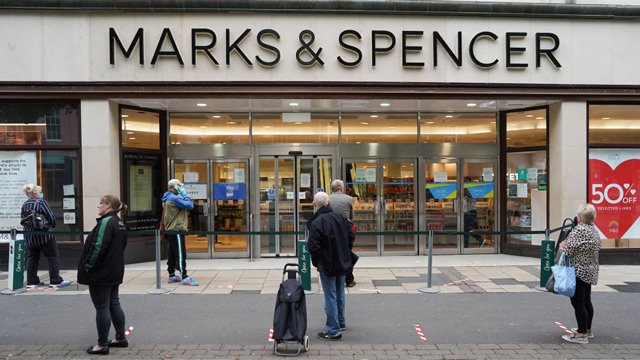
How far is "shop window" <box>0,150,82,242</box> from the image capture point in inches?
389

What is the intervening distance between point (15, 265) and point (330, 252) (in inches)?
225

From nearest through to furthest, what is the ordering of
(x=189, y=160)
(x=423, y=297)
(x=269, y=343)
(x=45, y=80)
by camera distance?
1. (x=269, y=343)
2. (x=423, y=297)
3. (x=45, y=80)
4. (x=189, y=160)

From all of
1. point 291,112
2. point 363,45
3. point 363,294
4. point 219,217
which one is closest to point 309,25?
point 363,45

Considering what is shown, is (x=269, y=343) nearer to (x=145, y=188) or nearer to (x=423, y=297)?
(x=423, y=297)

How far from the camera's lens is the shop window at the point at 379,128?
11.6 metres

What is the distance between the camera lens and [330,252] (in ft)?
17.8

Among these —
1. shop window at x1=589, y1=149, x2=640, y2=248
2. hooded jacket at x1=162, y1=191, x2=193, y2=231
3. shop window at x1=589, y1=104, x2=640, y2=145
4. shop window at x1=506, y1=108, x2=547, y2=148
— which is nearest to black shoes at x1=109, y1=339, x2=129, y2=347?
hooded jacket at x1=162, y1=191, x2=193, y2=231

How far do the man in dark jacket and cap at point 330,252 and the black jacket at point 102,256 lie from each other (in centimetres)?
219

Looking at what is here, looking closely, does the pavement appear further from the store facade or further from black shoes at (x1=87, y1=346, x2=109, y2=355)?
the store facade

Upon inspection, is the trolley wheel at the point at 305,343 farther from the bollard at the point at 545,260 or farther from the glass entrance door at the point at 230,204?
the glass entrance door at the point at 230,204

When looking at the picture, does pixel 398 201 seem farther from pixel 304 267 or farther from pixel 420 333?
pixel 420 333

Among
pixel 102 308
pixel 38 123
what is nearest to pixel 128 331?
pixel 102 308

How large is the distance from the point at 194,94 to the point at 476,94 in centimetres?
612

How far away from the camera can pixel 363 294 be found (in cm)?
772
